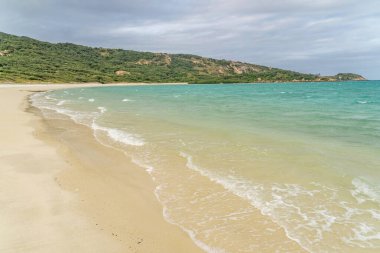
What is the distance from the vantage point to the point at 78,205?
8242 millimetres

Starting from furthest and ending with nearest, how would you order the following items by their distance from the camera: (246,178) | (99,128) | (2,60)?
(2,60) < (99,128) < (246,178)

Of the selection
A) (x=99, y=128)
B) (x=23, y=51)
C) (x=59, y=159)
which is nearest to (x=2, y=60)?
(x=23, y=51)

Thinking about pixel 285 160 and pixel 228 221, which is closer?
pixel 228 221

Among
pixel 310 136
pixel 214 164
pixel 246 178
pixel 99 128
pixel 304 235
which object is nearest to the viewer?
pixel 304 235

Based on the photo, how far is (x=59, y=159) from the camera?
502 inches

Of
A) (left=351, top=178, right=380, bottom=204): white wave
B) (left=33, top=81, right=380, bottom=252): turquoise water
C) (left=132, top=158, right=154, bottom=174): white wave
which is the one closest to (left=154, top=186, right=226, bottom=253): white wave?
(left=33, top=81, right=380, bottom=252): turquoise water

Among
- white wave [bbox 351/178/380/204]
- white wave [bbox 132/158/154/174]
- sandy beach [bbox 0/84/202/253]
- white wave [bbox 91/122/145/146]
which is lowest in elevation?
white wave [bbox 91/122/145/146]

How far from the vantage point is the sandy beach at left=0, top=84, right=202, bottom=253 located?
6391 mm

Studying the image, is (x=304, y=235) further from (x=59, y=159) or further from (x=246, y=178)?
(x=59, y=159)

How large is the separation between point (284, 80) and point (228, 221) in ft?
644

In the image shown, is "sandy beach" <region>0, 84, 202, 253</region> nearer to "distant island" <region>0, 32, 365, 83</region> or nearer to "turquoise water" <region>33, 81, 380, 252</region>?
"turquoise water" <region>33, 81, 380, 252</region>

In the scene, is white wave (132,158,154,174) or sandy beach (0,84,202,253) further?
white wave (132,158,154,174)

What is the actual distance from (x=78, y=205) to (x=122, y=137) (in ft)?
31.0

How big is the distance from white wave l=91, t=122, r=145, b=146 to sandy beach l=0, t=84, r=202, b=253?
1.80 metres
